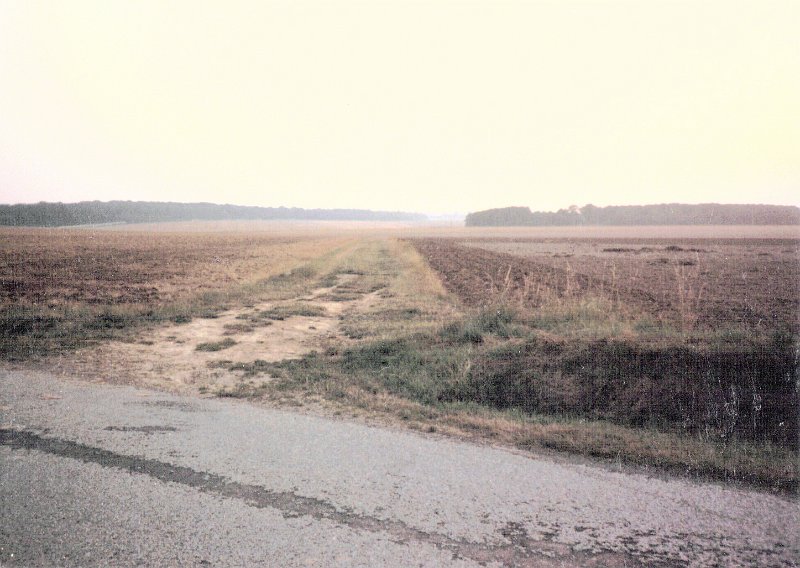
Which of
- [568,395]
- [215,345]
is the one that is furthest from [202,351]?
[568,395]

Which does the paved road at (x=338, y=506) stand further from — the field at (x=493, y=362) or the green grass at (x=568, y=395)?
the field at (x=493, y=362)

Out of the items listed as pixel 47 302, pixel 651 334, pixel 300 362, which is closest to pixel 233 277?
pixel 47 302

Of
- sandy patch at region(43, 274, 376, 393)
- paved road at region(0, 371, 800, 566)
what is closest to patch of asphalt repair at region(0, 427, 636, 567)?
paved road at region(0, 371, 800, 566)

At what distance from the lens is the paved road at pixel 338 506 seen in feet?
11.3

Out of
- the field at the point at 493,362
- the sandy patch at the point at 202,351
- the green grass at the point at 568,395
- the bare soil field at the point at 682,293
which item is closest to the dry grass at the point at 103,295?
the field at the point at 493,362

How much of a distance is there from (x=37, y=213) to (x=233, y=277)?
376 ft

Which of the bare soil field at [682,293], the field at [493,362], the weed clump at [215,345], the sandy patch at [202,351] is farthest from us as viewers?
the bare soil field at [682,293]

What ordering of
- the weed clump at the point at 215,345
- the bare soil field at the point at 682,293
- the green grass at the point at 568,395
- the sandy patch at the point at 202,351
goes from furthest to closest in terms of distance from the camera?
the bare soil field at the point at 682,293 < the weed clump at the point at 215,345 < the sandy patch at the point at 202,351 < the green grass at the point at 568,395

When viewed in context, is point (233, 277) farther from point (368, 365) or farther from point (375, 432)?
point (375, 432)

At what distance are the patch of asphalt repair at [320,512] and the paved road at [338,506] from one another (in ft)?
0.05

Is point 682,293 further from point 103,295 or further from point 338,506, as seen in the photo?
point 103,295

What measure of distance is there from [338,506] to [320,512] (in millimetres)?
156

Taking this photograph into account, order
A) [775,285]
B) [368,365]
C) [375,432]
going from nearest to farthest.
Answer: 1. [375,432]
2. [368,365]
3. [775,285]

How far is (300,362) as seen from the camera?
32.0ft
